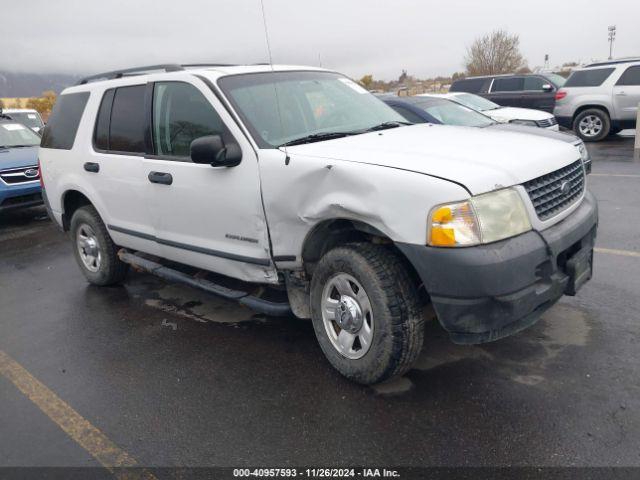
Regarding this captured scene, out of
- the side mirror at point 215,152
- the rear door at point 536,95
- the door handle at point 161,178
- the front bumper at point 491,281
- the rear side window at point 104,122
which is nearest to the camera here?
the front bumper at point 491,281

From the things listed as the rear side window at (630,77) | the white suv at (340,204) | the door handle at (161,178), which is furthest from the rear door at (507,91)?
the door handle at (161,178)

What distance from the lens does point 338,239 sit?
11.1ft

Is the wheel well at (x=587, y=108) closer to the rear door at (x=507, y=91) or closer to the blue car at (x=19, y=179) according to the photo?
the rear door at (x=507, y=91)

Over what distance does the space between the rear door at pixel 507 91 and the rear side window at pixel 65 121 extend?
529 inches

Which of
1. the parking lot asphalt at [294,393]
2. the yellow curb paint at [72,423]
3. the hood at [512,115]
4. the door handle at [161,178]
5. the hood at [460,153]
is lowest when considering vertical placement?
the parking lot asphalt at [294,393]

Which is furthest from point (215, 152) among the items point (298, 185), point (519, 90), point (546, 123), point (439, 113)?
point (519, 90)

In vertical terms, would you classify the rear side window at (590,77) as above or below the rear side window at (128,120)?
below

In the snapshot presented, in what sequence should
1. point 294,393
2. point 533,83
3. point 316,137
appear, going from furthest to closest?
point 533,83
point 316,137
point 294,393

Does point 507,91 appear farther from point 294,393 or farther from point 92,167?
point 294,393

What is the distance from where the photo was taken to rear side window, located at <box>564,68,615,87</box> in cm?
1334

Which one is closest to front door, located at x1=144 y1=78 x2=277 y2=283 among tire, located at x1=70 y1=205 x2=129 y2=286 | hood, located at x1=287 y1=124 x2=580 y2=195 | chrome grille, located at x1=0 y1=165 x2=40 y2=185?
hood, located at x1=287 y1=124 x2=580 y2=195

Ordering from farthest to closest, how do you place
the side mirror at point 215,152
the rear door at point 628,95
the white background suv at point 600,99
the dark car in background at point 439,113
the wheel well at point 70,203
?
the white background suv at point 600,99 → the rear door at point 628,95 → the dark car in background at point 439,113 → the wheel well at point 70,203 → the side mirror at point 215,152

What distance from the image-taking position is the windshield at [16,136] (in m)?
10.0

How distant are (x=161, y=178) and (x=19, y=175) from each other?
5.84 m
